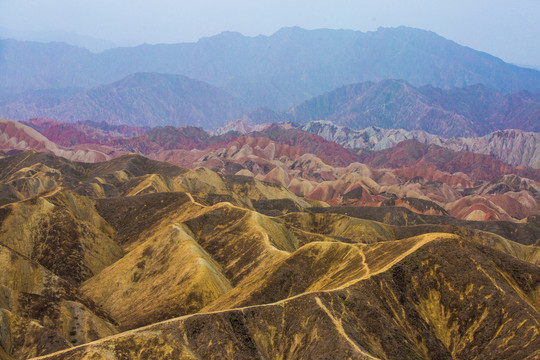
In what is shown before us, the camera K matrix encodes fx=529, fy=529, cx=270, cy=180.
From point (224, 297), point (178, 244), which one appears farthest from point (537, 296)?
point (178, 244)

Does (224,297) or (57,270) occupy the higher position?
(224,297)

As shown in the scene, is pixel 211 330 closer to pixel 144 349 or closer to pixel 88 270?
pixel 144 349

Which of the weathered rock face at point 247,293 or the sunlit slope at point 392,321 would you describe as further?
the weathered rock face at point 247,293

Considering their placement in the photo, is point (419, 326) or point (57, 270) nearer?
point (419, 326)

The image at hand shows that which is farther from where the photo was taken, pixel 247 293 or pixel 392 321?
pixel 247 293

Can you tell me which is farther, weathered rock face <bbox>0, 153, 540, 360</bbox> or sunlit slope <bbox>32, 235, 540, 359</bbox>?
weathered rock face <bbox>0, 153, 540, 360</bbox>

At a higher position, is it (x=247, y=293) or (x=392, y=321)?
(x=392, y=321)

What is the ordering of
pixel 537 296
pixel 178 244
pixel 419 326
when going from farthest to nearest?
pixel 178 244 < pixel 537 296 < pixel 419 326

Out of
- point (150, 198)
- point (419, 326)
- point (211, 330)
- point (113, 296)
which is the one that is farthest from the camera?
point (150, 198)
